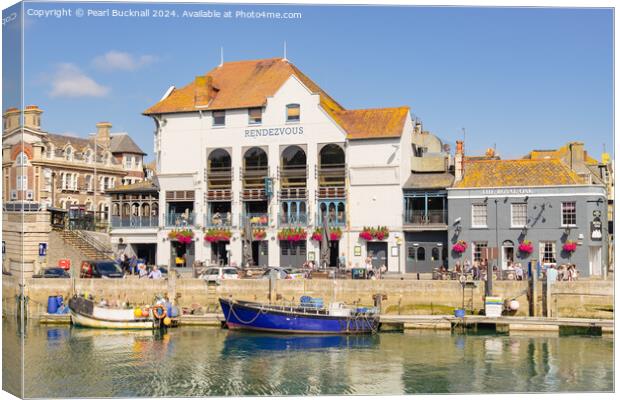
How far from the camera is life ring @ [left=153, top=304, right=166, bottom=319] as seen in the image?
4469cm

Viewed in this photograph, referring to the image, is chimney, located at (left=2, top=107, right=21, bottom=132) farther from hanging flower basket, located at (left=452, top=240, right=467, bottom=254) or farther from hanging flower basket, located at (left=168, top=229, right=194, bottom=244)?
hanging flower basket, located at (left=452, top=240, right=467, bottom=254)

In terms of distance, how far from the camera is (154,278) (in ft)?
160

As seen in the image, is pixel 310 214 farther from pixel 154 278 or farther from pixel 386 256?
pixel 154 278

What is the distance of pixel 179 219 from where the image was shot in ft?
194

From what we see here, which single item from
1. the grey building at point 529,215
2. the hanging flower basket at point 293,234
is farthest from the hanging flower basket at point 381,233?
the hanging flower basket at point 293,234

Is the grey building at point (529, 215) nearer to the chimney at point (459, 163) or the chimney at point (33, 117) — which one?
the chimney at point (459, 163)

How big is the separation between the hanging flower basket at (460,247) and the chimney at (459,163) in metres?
3.67

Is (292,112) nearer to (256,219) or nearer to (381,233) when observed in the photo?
(256,219)

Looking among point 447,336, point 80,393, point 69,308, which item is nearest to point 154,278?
point 69,308

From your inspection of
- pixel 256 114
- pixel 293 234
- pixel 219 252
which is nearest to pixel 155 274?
pixel 219 252

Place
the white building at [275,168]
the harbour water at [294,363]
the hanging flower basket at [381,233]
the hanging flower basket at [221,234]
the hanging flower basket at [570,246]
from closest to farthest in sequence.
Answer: the harbour water at [294,363] → the hanging flower basket at [570,246] → the hanging flower basket at [381,233] → the white building at [275,168] → the hanging flower basket at [221,234]

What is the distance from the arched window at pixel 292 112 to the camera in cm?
5775

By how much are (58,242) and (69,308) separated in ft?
26.6

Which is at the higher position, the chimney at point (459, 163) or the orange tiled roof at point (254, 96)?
the orange tiled roof at point (254, 96)
